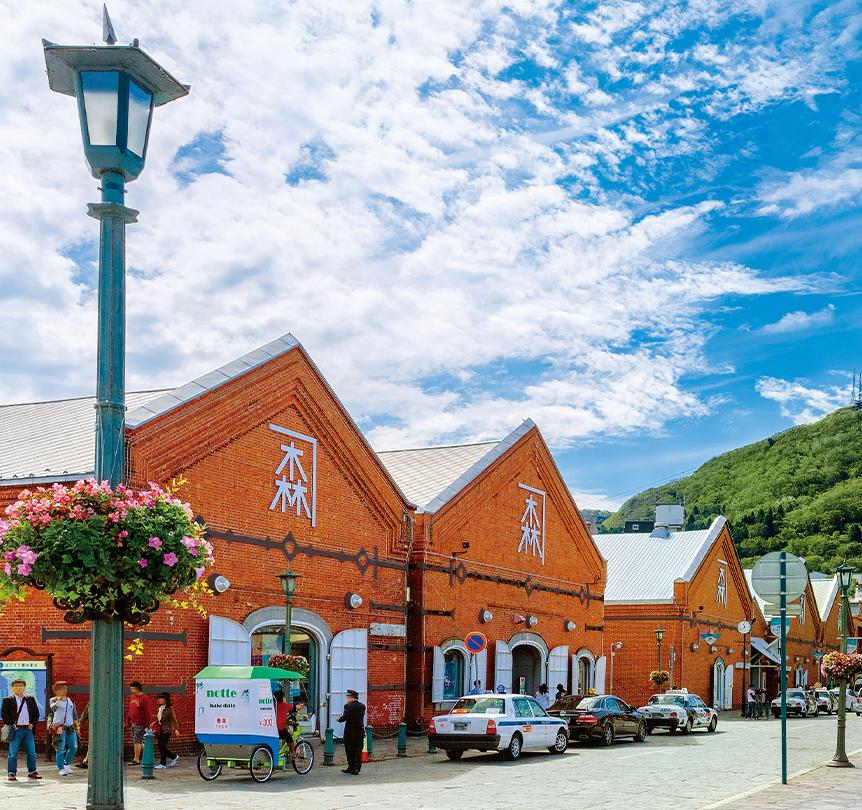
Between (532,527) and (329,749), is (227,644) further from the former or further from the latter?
(532,527)

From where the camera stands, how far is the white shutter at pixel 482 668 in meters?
30.1

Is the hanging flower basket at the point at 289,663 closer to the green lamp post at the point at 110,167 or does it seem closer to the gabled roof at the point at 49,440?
the gabled roof at the point at 49,440

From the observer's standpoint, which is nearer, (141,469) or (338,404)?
(141,469)

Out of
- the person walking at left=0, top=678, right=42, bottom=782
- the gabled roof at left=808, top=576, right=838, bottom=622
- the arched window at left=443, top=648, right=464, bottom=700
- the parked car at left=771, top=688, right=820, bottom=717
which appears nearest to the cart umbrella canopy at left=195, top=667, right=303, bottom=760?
the person walking at left=0, top=678, right=42, bottom=782

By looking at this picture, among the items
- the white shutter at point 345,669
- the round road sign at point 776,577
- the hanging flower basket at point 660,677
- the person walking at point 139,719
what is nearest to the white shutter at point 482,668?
the white shutter at point 345,669

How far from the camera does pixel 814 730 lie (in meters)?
→ 33.8

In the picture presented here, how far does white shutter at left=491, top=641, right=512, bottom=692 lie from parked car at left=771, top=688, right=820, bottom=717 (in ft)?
63.0

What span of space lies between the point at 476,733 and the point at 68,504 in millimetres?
15390

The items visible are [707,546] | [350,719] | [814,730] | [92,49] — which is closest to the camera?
[92,49]

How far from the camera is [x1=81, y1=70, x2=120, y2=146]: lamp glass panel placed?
262 inches

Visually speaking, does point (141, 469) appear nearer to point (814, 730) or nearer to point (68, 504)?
point (68, 504)

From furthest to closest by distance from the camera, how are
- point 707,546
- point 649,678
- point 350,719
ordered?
point 707,546 → point 649,678 → point 350,719

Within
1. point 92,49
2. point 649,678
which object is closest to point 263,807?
point 92,49

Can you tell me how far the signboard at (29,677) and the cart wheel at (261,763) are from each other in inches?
168
